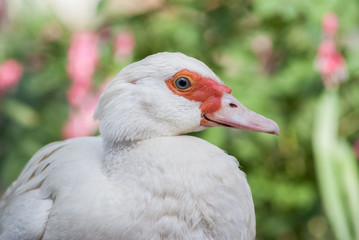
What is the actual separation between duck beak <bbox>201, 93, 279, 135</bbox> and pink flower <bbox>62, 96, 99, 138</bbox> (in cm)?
111

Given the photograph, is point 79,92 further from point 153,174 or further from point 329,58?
point 153,174

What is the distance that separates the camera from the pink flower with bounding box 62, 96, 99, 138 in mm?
2156

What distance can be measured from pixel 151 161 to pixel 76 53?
4.16ft

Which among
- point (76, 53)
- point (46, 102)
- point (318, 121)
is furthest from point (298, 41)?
point (46, 102)

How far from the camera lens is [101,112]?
112 cm

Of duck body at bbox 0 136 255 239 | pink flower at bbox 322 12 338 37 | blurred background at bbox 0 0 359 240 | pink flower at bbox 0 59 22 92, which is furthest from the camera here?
pink flower at bbox 0 59 22 92

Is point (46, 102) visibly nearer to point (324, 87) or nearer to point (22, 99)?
point (22, 99)

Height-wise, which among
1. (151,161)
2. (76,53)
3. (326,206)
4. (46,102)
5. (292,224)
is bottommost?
(292,224)

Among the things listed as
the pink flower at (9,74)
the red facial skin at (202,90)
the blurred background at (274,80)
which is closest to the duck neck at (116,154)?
the red facial skin at (202,90)

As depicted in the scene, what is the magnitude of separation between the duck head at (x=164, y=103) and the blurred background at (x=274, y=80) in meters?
0.87

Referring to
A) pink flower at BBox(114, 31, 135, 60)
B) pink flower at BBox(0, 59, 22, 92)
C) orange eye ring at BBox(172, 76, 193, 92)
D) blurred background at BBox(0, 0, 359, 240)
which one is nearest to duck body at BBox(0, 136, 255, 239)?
orange eye ring at BBox(172, 76, 193, 92)

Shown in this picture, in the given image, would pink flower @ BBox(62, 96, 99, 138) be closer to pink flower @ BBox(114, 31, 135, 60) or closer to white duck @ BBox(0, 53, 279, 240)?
pink flower @ BBox(114, 31, 135, 60)

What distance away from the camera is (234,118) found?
1105 mm

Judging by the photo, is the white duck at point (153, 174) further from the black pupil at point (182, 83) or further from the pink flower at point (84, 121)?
the pink flower at point (84, 121)
